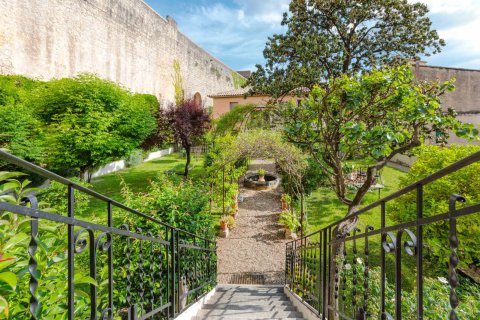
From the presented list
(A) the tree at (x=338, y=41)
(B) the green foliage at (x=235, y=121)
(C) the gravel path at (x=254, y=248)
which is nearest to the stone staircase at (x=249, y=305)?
(C) the gravel path at (x=254, y=248)

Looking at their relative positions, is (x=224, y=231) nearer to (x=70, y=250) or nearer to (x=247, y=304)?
(x=247, y=304)

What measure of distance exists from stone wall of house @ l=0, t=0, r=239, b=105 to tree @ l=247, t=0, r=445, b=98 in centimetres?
830

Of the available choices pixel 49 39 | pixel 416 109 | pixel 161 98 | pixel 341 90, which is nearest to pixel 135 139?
pixel 49 39

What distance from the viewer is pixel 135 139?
10.7 meters

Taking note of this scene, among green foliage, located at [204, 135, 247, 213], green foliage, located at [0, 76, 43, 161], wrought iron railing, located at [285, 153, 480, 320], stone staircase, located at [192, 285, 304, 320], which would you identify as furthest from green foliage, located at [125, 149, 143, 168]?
wrought iron railing, located at [285, 153, 480, 320]

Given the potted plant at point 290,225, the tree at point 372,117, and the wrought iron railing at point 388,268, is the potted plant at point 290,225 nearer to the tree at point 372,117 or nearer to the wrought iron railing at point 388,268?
the wrought iron railing at point 388,268

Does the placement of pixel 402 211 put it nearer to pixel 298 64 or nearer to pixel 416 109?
pixel 416 109

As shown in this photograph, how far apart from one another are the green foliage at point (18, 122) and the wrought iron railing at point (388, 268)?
739cm

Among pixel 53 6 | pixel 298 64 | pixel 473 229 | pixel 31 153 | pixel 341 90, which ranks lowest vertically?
pixel 473 229

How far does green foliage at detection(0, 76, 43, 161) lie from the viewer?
25.2 feet

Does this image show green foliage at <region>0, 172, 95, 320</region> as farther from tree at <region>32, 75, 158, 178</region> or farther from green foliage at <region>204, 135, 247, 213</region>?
tree at <region>32, 75, 158, 178</region>

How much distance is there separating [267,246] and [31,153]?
686cm

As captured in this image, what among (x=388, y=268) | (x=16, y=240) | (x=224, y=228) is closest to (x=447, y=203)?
(x=388, y=268)

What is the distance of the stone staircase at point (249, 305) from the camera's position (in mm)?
3557
